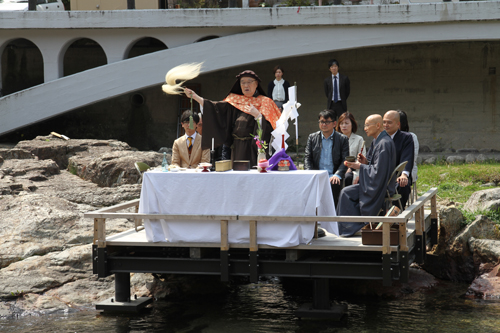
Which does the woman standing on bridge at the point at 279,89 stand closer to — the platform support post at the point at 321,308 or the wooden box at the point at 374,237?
the platform support post at the point at 321,308

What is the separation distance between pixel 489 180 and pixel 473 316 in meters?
4.31

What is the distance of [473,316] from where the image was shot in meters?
6.36

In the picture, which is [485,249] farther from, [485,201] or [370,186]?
[370,186]

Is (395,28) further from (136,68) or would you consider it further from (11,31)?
(11,31)

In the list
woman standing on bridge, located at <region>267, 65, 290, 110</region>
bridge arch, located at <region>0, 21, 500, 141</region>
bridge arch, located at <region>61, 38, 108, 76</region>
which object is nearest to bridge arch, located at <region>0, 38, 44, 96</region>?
bridge arch, located at <region>61, 38, 108, 76</region>

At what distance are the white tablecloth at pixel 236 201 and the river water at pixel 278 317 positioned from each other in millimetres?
939

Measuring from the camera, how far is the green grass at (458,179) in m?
9.41

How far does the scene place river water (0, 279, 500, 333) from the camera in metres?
6.13

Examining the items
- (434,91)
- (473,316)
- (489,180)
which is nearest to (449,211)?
(473,316)

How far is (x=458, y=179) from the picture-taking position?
10258 millimetres

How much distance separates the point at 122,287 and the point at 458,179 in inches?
240

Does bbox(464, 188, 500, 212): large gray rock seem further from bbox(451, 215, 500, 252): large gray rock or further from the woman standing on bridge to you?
the woman standing on bridge

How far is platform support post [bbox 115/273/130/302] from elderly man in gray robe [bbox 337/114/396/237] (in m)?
2.32

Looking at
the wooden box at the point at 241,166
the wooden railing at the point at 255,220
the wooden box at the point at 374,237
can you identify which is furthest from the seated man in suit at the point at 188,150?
the wooden box at the point at 374,237
